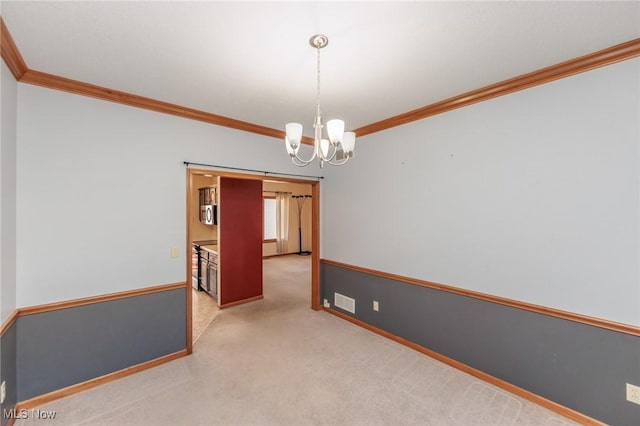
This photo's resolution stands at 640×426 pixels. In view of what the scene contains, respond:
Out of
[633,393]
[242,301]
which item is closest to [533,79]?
[633,393]

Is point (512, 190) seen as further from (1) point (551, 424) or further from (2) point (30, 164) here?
(2) point (30, 164)

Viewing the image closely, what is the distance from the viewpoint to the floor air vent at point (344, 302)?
3.77 metres

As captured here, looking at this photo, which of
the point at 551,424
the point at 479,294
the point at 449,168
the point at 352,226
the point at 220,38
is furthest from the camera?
the point at 352,226

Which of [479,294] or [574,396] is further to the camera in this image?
[479,294]

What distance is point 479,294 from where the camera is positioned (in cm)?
252

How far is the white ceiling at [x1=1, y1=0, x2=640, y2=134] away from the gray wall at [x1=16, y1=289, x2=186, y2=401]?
78.6 inches

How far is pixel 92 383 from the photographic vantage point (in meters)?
2.36

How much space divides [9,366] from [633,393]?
431cm

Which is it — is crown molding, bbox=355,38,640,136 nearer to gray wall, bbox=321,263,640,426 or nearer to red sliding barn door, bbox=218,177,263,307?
gray wall, bbox=321,263,640,426

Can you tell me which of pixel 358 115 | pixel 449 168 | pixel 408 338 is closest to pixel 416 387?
pixel 408 338

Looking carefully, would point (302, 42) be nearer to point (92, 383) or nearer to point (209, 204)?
point (92, 383)

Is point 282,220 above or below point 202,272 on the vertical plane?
above

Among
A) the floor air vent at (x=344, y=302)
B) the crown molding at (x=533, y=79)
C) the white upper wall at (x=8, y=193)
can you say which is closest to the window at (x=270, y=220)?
the floor air vent at (x=344, y=302)

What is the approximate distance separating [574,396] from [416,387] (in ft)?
3.69
